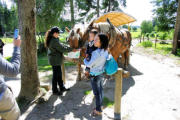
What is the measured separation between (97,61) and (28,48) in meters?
1.78

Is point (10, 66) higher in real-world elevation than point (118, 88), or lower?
higher

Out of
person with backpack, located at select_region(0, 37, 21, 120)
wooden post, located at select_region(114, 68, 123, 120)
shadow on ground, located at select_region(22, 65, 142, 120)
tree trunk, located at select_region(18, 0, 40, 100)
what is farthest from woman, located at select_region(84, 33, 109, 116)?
tree trunk, located at select_region(18, 0, 40, 100)

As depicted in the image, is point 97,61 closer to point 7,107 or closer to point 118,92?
point 118,92

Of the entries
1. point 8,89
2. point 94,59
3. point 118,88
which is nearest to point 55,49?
point 94,59

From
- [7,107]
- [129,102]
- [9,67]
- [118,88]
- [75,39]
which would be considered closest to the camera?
[9,67]

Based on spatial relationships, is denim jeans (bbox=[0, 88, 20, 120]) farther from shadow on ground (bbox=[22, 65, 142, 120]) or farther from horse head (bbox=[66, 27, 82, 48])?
horse head (bbox=[66, 27, 82, 48])

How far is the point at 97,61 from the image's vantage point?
2607 mm

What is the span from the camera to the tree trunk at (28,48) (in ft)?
10.5

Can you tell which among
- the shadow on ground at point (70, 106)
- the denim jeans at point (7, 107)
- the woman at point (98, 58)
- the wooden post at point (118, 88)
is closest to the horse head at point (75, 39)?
the woman at point (98, 58)

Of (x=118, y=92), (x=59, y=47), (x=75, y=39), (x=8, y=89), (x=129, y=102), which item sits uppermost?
(x=75, y=39)

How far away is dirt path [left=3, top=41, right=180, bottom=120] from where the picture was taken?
10.0 feet

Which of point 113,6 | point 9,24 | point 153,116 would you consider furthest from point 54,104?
point 9,24

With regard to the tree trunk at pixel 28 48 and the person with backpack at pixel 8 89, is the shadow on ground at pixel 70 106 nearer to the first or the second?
the tree trunk at pixel 28 48

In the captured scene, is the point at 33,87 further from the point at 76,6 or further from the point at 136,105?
the point at 76,6
